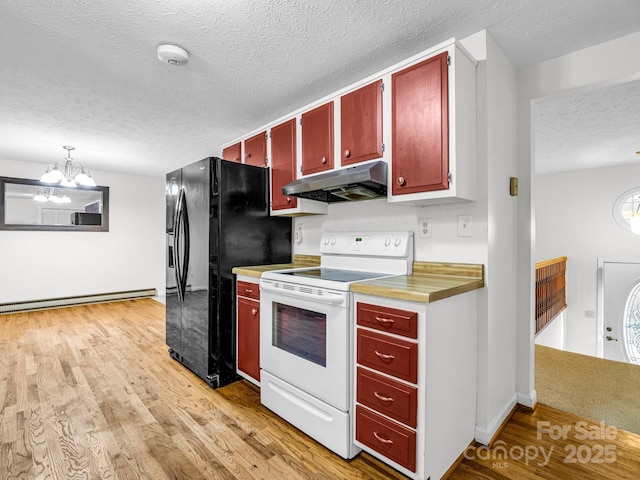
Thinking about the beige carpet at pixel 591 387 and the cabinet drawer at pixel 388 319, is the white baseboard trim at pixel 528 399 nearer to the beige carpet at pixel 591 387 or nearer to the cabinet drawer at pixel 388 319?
the beige carpet at pixel 591 387

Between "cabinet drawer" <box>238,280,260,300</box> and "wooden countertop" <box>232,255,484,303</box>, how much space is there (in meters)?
0.09

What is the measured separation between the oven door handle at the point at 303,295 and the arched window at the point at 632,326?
5.66 meters

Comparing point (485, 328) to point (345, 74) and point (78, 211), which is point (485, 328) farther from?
point (78, 211)

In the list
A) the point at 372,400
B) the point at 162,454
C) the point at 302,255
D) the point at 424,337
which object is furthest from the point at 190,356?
the point at 424,337

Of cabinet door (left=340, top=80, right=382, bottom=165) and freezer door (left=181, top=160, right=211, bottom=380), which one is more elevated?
cabinet door (left=340, top=80, right=382, bottom=165)

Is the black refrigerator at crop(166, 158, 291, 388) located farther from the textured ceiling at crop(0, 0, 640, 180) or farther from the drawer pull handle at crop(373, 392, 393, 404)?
the drawer pull handle at crop(373, 392, 393, 404)

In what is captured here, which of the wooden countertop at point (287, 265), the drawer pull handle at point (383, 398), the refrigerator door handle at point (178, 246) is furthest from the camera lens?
the refrigerator door handle at point (178, 246)

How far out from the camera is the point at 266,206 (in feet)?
9.80

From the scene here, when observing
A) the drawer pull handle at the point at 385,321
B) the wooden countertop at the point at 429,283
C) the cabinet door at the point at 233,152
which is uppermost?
the cabinet door at the point at 233,152

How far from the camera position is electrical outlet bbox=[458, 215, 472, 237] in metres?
1.98

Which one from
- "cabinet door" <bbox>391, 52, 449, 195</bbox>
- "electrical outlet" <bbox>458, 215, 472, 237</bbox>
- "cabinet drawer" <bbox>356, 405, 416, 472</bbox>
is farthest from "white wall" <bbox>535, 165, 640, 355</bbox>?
"cabinet drawer" <bbox>356, 405, 416, 472</bbox>

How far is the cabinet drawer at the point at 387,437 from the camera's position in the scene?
4.97 feet

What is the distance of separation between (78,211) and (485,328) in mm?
6442

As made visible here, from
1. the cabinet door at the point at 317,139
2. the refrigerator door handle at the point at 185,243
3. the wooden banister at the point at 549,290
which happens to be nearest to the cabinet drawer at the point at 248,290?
the refrigerator door handle at the point at 185,243
